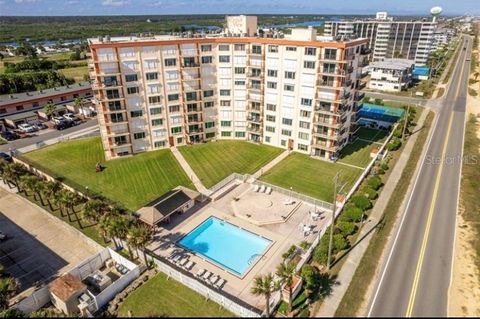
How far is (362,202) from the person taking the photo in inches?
2147

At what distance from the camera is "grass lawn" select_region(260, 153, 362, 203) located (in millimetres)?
62697

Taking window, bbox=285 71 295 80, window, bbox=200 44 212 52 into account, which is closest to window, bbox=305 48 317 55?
window, bbox=285 71 295 80

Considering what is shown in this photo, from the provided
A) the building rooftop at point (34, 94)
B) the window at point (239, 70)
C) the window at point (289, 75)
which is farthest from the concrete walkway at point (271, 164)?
the building rooftop at point (34, 94)

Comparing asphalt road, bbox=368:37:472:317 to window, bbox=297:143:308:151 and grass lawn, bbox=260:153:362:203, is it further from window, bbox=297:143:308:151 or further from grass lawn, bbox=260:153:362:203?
window, bbox=297:143:308:151

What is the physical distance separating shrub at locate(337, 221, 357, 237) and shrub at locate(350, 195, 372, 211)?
20.6 ft

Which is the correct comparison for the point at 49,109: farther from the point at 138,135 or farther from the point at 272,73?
the point at 272,73

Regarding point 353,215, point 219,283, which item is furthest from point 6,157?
point 353,215

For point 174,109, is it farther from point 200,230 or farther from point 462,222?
point 462,222

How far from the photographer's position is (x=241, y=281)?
42094 millimetres

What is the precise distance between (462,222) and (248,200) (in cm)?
3638

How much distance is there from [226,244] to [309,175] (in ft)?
88.6

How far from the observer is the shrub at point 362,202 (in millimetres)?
54375

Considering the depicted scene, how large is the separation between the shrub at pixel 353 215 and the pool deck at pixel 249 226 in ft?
12.1

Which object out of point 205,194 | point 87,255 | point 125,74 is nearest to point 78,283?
point 87,255
